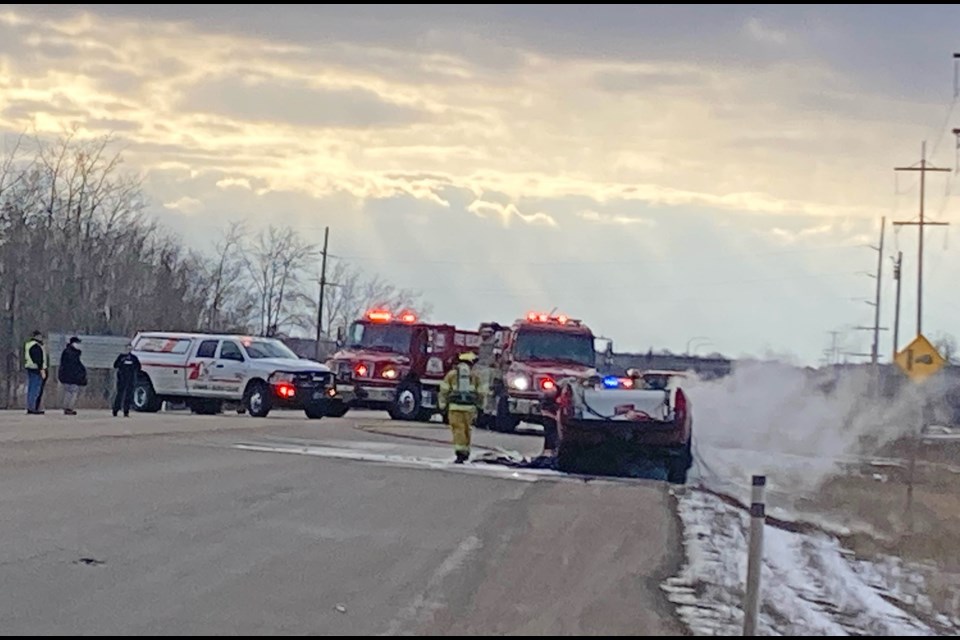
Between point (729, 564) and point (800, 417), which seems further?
point (800, 417)

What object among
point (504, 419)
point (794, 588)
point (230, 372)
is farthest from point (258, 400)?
point (794, 588)

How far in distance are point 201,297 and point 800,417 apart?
4907 centimetres

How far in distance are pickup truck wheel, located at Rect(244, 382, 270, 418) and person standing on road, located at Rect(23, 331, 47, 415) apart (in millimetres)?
5450

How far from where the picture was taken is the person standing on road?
31406 millimetres

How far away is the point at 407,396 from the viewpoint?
3856 centimetres

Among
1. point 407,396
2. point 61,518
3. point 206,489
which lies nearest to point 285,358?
point 407,396

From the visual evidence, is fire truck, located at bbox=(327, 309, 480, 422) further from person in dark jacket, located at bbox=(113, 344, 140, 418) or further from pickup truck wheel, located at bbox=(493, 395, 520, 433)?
person in dark jacket, located at bbox=(113, 344, 140, 418)

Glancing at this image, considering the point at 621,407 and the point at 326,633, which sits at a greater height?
the point at 621,407

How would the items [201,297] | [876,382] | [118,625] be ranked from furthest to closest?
[201,297] < [876,382] < [118,625]

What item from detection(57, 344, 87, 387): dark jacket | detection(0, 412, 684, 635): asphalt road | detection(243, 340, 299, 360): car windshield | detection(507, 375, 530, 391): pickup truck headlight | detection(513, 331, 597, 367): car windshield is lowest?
detection(0, 412, 684, 635): asphalt road

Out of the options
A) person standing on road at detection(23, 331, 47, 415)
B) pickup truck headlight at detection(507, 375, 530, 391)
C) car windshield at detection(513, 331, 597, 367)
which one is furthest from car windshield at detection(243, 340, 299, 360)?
car windshield at detection(513, 331, 597, 367)

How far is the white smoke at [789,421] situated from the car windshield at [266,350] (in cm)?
1043

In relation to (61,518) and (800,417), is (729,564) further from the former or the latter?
(800,417)

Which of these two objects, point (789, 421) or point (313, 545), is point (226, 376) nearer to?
point (789, 421)
